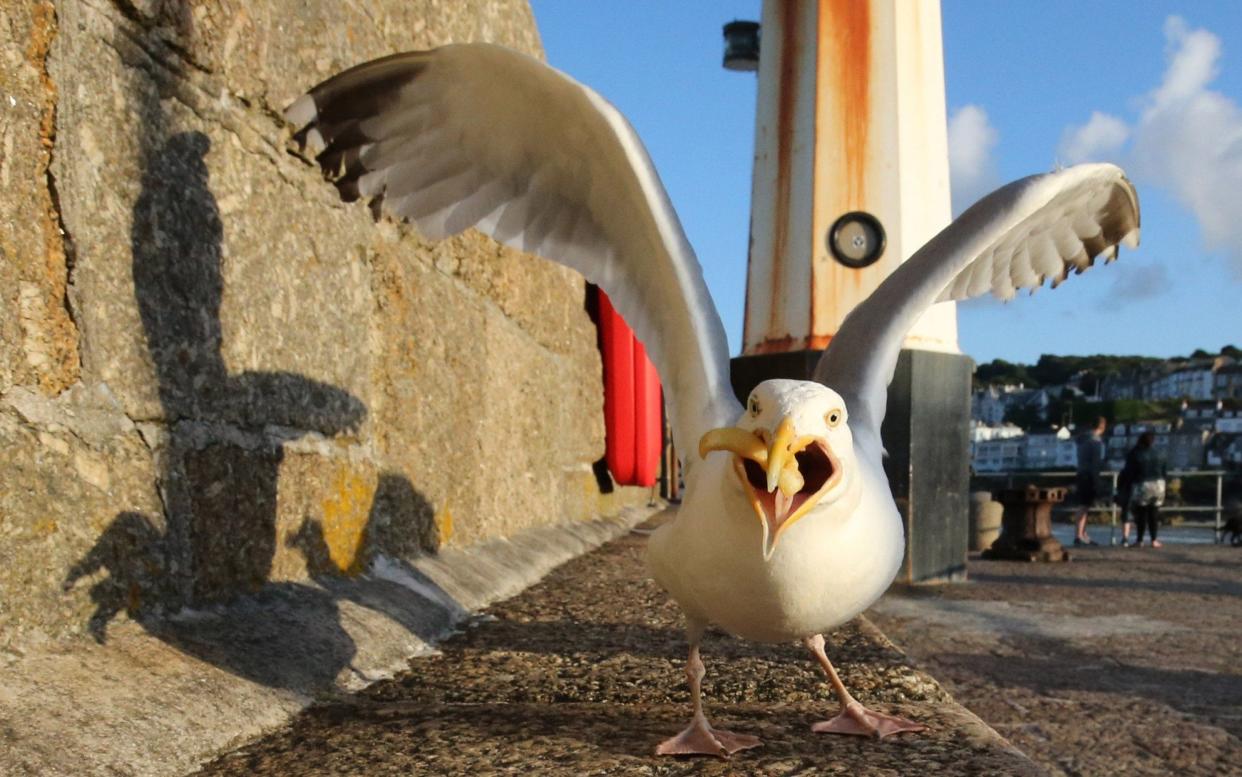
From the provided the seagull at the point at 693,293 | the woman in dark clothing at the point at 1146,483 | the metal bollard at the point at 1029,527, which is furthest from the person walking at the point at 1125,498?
the seagull at the point at 693,293

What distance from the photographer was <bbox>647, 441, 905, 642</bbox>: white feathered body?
4.91 feet

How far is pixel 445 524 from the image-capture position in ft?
9.53

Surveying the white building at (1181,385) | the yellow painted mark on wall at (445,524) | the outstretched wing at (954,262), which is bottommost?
the yellow painted mark on wall at (445,524)

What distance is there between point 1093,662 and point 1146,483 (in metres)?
8.11

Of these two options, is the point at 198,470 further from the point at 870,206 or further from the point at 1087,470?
the point at 1087,470

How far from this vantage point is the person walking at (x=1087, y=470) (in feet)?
35.7

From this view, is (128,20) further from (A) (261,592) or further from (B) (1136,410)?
(B) (1136,410)

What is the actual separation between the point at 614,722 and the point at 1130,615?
134 inches

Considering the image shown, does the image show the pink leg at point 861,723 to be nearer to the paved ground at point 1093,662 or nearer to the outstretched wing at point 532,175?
the paved ground at point 1093,662

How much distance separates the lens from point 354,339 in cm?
231

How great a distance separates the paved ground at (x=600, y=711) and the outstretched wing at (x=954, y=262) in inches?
19.7

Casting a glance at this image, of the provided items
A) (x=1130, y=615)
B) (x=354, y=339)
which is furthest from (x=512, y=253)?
(x=1130, y=615)

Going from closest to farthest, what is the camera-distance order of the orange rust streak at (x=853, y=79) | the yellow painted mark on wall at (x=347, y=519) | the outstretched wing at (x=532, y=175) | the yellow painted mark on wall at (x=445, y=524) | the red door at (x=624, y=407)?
the outstretched wing at (x=532, y=175) < the yellow painted mark on wall at (x=347, y=519) < the yellow painted mark on wall at (x=445, y=524) < the orange rust streak at (x=853, y=79) < the red door at (x=624, y=407)

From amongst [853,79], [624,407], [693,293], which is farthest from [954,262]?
[624,407]
